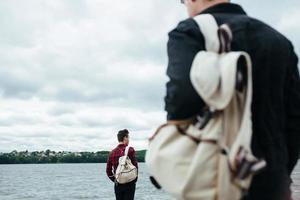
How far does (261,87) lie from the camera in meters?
2.37

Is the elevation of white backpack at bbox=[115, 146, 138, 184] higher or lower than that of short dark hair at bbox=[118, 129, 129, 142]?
lower

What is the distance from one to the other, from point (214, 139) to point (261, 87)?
39 cm

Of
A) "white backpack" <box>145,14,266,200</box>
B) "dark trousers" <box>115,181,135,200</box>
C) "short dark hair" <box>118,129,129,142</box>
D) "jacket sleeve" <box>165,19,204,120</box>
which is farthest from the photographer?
"dark trousers" <box>115,181,135,200</box>

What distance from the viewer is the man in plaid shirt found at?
460 inches

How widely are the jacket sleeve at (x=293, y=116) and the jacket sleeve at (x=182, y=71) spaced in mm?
542

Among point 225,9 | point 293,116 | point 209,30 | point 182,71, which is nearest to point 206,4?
point 225,9

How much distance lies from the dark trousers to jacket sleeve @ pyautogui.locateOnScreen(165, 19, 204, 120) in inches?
384

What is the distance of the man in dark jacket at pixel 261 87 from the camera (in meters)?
2.26

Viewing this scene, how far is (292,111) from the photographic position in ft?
8.42

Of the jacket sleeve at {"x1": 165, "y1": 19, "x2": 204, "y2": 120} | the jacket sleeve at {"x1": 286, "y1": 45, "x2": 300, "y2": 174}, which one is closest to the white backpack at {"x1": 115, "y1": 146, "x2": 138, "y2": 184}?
the jacket sleeve at {"x1": 286, "y1": 45, "x2": 300, "y2": 174}

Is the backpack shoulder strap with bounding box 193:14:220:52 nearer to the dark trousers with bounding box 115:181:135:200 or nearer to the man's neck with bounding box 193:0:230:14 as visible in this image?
the man's neck with bounding box 193:0:230:14

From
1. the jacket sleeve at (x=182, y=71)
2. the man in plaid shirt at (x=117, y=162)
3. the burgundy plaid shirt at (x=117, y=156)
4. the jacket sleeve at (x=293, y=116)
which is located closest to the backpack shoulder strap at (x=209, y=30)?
the jacket sleeve at (x=182, y=71)

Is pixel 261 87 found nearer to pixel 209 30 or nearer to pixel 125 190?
pixel 209 30

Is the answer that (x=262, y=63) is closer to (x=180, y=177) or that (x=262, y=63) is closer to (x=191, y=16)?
(x=191, y=16)
